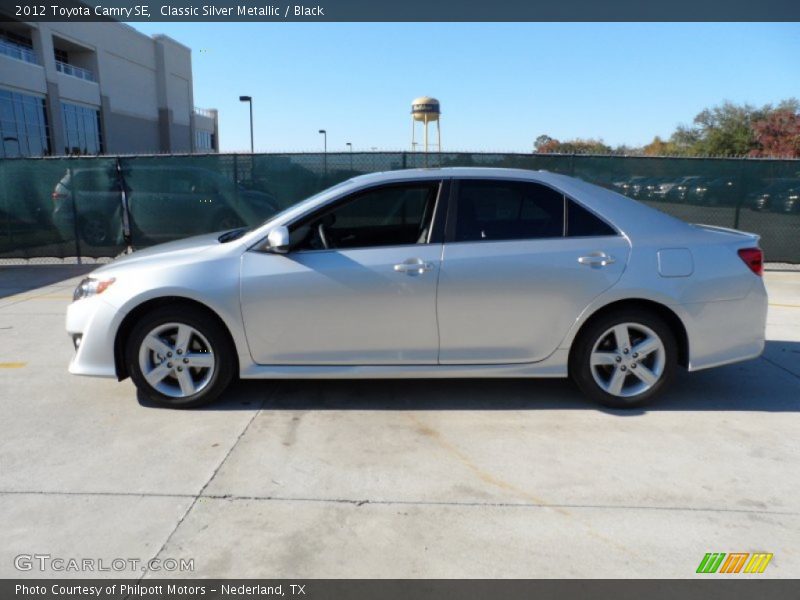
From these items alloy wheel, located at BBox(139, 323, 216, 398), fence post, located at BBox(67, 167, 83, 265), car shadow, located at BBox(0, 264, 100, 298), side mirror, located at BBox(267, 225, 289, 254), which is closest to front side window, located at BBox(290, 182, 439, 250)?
side mirror, located at BBox(267, 225, 289, 254)

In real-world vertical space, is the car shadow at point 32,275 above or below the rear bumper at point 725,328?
below

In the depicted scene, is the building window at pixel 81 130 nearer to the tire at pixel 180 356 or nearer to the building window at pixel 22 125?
the building window at pixel 22 125

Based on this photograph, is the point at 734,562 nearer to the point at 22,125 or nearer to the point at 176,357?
the point at 176,357

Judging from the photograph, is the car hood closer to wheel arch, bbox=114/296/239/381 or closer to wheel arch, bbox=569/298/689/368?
wheel arch, bbox=114/296/239/381

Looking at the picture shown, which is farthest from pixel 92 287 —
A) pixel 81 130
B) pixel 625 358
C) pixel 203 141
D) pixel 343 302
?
pixel 203 141

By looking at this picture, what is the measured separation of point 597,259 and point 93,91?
152 feet

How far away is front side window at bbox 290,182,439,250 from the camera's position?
4352 millimetres

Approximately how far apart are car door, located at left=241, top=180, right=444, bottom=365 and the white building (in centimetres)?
3293

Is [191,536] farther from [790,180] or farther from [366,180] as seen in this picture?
[790,180]

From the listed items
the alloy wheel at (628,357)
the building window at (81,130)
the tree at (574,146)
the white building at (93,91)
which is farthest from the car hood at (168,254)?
the tree at (574,146)

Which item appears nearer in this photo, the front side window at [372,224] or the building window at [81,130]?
the front side window at [372,224]

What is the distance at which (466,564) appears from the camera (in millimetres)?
2643

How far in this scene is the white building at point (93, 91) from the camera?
34188mm

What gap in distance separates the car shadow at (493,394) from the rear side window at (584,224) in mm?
1236
